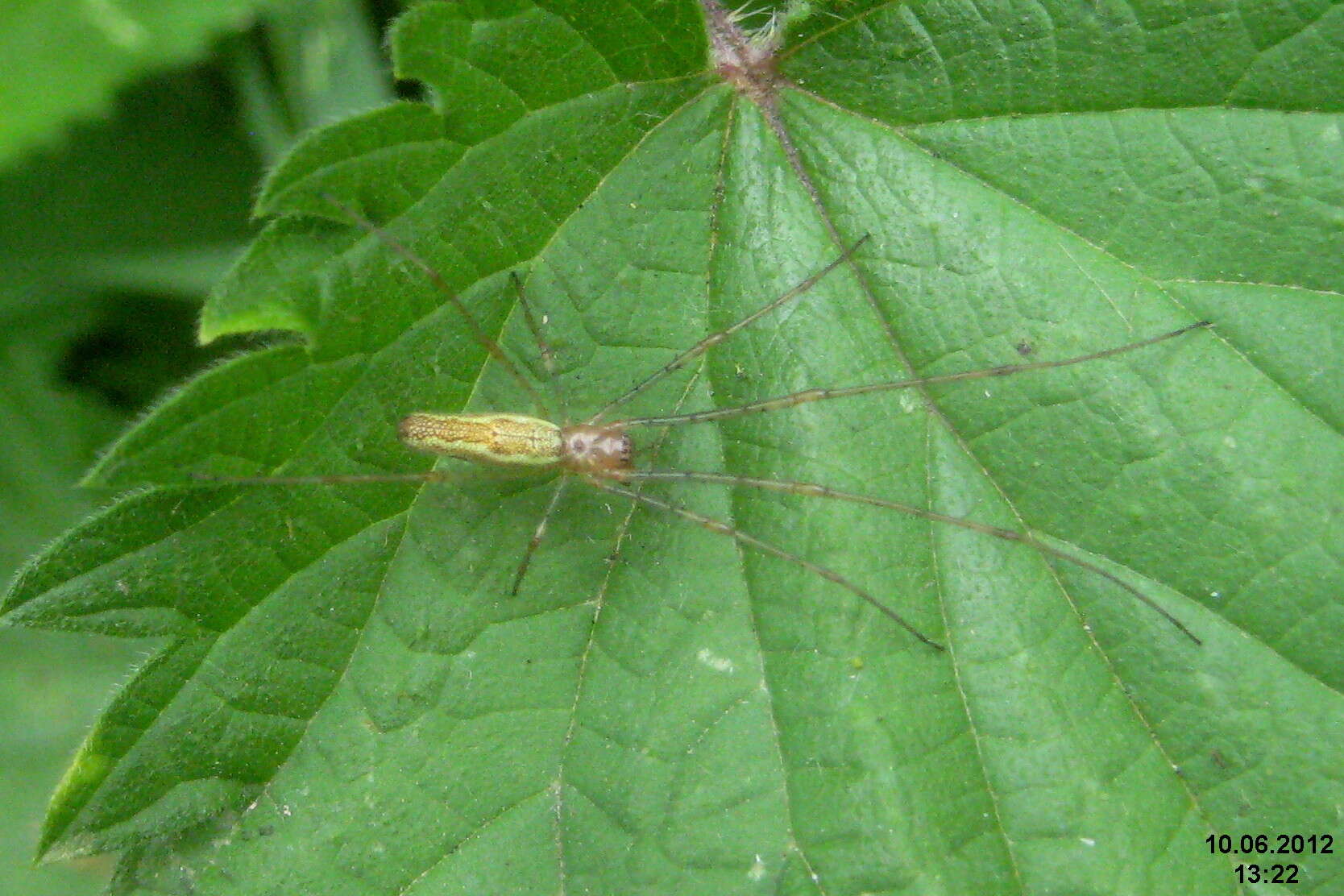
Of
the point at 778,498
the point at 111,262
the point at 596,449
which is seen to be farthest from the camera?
the point at 111,262

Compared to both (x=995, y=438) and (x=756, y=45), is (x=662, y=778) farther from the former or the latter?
(x=756, y=45)

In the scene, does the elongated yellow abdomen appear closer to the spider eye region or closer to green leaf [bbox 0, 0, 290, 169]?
the spider eye region

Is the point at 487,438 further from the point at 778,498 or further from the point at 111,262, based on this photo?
the point at 111,262

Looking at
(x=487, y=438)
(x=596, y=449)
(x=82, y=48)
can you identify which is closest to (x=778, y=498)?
(x=596, y=449)

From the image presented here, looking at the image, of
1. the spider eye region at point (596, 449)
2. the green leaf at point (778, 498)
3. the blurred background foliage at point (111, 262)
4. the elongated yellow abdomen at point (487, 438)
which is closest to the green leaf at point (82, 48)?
the blurred background foliage at point (111, 262)

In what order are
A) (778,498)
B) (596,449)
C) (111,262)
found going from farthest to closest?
1. (111,262)
2. (596,449)
3. (778,498)

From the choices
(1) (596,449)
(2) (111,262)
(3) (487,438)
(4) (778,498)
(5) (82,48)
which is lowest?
(4) (778,498)
